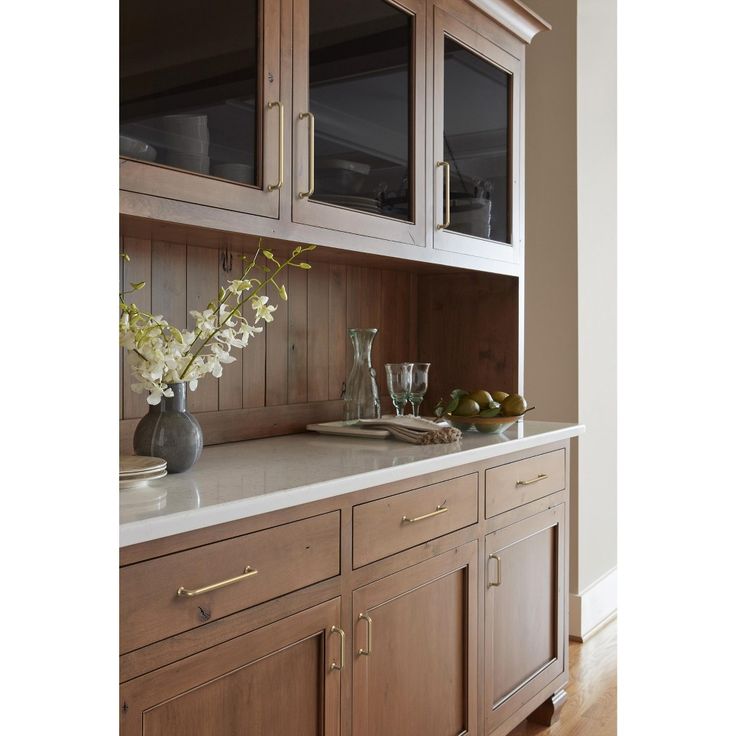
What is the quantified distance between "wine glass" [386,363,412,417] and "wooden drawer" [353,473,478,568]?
37cm

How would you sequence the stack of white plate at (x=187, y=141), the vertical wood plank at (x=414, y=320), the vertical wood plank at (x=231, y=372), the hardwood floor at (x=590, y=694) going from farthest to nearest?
the vertical wood plank at (x=414, y=320) < the hardwood floor at (x=590, y=694) < the vertical wood plank at (x=231, y=372) < the stack of white plate at (x=187, y=141)

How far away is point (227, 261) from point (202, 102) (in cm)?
51

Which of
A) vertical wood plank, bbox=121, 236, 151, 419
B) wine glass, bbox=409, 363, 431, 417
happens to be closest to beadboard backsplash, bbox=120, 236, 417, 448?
vertical wood plank, bbox=121, 236, 151, 419

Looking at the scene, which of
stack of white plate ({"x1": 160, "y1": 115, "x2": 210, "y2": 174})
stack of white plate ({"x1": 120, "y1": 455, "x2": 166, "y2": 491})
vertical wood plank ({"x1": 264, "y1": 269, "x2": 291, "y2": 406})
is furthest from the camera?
vertical wood plank ({"x1": 264, "y1": 269, "x2": 291, "y2": 406})

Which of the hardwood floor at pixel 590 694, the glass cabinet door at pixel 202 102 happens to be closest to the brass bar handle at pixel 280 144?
the glass cabinet door at pixel 202 102

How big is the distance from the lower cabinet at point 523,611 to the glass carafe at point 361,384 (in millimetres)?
464

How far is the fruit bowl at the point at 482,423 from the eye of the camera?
207cm

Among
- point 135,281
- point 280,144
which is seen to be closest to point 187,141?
point 280,144

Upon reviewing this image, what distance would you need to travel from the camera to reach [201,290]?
179cm

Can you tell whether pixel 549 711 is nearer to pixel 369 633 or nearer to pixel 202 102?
pixel 369 633

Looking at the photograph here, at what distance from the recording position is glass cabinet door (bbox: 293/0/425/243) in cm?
159

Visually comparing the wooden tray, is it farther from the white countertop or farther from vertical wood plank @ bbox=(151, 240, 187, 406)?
vertical wood plank @ bbox=(151, 240, 187, 406)

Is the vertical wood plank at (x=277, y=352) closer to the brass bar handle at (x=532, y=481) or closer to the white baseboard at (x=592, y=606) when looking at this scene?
the brass bar handle at (x=532, y=481)

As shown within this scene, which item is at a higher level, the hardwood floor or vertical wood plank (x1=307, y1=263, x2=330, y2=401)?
vertical wood plank (x1=307, y1=263, x2=330, y2=401)
